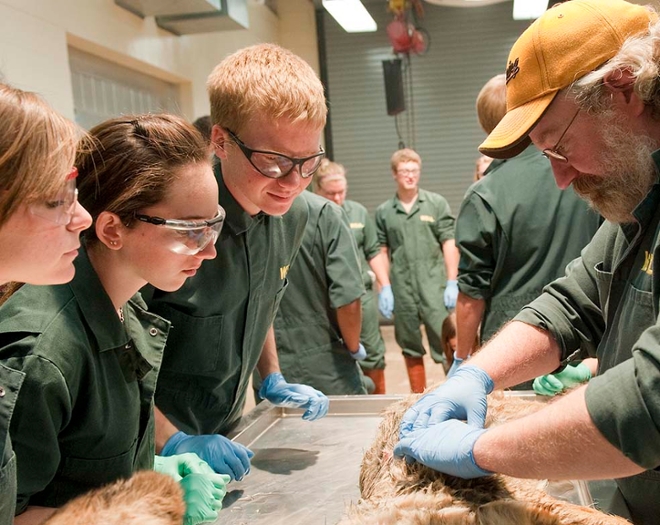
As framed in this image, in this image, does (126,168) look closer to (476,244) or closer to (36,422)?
(36,422)

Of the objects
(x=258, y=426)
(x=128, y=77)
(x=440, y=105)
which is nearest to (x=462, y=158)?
(x=440, y=105)

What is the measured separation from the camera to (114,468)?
1.43 meters

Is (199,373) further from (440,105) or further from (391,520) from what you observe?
(440,105)

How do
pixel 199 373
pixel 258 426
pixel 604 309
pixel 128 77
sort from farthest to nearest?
pixel 128 77
pixel 258 426
pixel 199 373
pixel 604 309

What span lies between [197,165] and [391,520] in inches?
35.3

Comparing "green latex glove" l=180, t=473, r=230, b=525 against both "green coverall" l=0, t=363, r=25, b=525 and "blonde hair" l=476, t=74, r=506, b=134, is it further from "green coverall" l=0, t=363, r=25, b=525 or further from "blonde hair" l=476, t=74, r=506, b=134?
"blonde hair" l=476, t=74, r=506, b=134

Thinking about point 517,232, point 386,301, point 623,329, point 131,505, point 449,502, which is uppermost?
point 517,232

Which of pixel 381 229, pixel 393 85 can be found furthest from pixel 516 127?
pixel 393 85

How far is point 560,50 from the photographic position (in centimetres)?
150

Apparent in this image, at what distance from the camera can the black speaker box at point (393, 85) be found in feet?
26.6

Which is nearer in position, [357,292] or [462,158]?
[357,292]

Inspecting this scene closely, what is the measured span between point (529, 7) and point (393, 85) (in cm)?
195

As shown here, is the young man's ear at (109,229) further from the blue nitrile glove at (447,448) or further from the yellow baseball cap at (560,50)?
the yellow baseball cap at (560,50)

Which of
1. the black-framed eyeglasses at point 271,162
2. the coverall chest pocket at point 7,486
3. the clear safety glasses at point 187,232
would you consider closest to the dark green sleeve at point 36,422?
the coverall chest pocket at point 7,486
